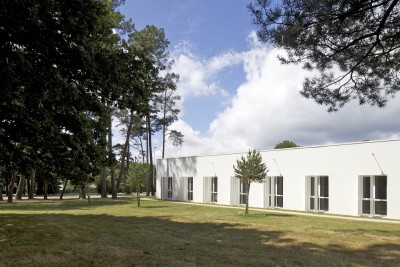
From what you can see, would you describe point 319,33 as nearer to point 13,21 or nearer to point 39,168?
point 13,21

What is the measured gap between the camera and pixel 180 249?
10.2 m

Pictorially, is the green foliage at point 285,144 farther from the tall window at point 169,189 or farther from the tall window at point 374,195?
the tall window at point 374,195

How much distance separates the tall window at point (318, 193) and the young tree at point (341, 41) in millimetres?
15605

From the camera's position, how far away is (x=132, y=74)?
30.9 feet

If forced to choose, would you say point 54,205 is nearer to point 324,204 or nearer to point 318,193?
point 318,193

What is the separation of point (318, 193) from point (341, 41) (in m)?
17.2

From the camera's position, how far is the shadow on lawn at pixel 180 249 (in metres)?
8.81

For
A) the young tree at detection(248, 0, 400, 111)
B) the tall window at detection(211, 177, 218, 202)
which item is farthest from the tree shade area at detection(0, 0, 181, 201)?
the tall window at detection(211, 177, 218, 202)

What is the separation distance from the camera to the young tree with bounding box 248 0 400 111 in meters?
8.16

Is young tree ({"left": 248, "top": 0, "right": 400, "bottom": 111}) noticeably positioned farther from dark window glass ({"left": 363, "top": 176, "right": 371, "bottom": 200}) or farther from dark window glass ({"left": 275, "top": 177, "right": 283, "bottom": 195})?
dark window glass ({"left": 275, "top": 177, "right": 283, "bottom": 195})

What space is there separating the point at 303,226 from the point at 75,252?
9.36 meters

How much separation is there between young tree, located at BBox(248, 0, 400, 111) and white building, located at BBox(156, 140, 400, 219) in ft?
41.8

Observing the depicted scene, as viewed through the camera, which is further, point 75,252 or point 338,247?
point 338,247

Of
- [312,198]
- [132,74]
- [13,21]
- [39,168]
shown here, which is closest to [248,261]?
[132,74]
